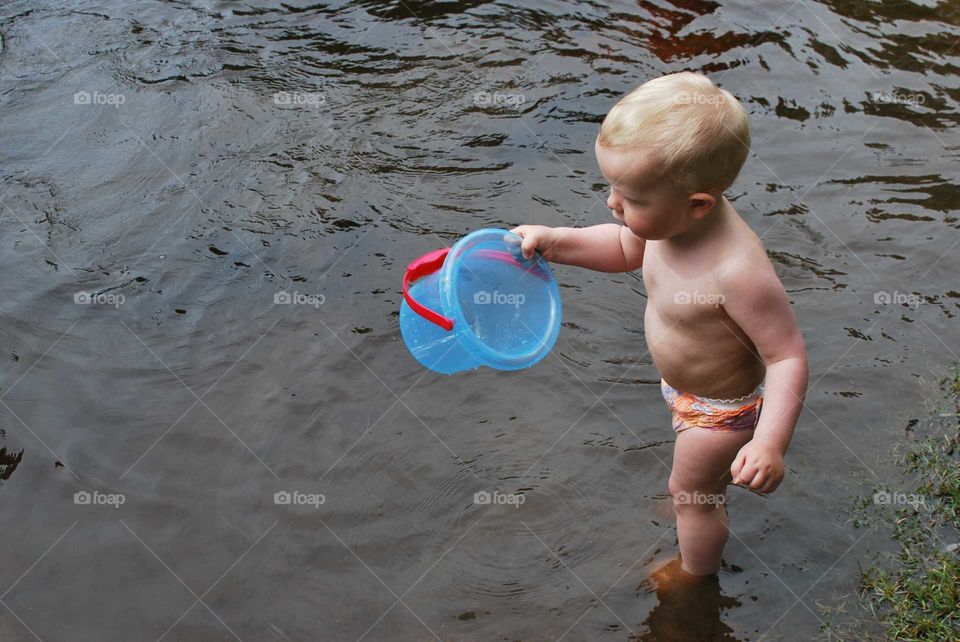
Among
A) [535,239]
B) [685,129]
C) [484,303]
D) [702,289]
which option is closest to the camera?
[685,129]

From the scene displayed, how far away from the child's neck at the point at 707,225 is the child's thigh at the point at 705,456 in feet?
2.00

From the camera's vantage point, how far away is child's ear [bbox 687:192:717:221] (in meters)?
2.64

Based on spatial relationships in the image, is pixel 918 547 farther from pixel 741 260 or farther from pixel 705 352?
pixel 741 260

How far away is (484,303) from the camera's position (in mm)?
3244

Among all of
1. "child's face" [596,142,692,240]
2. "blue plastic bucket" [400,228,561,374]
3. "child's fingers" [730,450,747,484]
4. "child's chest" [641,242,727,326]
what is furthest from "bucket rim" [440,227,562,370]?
"child's fingers" [730,450,747,484]

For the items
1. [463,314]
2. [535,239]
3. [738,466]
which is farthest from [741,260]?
[463,314]

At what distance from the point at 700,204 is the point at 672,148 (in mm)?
222

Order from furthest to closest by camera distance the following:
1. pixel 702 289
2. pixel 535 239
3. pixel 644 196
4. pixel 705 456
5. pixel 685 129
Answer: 1. pixel 535 239
2. pixel 705 456
3. pixel 702 289
4. pixel 644 196
5. pixel 685 129

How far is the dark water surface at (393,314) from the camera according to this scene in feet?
11.2

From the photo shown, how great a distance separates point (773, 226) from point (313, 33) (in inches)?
144

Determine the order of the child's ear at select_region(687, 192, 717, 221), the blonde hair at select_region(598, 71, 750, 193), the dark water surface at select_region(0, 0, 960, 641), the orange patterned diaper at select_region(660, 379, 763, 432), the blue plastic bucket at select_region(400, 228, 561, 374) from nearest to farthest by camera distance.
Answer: the blonde hair at select_region(598, 71, 750, 193), the child's ear at select_region(687, 192, 717, 221), the orange patterned diaper at select_region(660, 379, 763, 432), the blue plastic bucket at select_region(400, 228, 561, 374), the dark water surface at select_region(0, 0, 960, 641)

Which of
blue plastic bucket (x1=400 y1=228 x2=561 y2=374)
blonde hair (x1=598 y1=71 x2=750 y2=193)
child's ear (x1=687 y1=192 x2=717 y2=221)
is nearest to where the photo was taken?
blonde hair (x1=598 y1=71 x2=750 y2=193)

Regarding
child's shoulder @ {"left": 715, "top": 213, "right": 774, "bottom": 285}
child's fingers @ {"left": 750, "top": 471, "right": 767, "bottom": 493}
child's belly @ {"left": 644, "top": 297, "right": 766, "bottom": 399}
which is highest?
child's shoulder @ {"left": 715, "top": 213, "right": 774, "bottom": 285}

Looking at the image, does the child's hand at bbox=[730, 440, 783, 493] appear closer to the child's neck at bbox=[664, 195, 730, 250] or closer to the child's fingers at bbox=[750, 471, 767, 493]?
the child's fingers at bbox=[750, 471, 767, 493]
